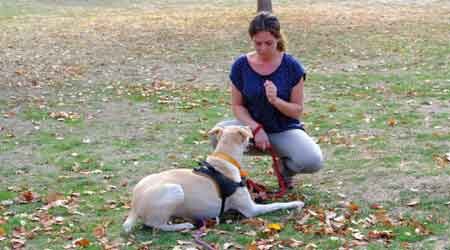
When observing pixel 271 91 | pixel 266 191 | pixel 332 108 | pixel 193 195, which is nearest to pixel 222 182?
pixel 193 195

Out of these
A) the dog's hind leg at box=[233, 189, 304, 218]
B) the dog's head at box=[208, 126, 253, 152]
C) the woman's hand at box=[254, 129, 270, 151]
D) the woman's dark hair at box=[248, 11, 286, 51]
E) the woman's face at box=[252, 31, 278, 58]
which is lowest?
the dog's hind leg at box=[233, 189, 304, 218]

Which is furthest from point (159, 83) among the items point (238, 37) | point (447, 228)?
point (447, 228)

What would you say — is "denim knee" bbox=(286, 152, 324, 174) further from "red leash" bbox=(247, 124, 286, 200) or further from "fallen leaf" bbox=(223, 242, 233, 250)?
"fallen leaf" bbox=(223, 242, 233, 250)

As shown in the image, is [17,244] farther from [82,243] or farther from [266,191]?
[266,191]

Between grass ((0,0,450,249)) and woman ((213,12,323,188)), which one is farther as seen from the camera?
woman ((213,12,323,188))

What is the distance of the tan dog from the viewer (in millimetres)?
5203

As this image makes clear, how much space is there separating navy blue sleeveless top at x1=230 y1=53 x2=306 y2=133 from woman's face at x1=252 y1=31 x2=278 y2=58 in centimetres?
22

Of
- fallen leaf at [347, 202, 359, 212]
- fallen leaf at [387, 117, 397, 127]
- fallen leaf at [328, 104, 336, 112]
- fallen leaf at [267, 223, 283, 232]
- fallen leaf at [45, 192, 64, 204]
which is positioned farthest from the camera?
fallen leaf at [328, 104, 336, 112]

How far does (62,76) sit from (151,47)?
12.7 feet

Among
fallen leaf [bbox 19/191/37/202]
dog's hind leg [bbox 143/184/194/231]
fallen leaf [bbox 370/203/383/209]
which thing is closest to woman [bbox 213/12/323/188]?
fallen leaf [bbox 370/203/383/209]

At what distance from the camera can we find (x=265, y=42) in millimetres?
5820

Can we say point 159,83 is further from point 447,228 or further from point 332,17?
point 332,17

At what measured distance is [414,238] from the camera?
4.96 meters

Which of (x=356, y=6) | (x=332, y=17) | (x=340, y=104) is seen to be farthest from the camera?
(x=356, y=6)
